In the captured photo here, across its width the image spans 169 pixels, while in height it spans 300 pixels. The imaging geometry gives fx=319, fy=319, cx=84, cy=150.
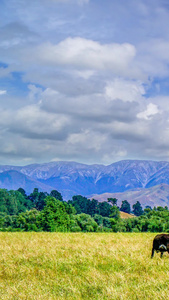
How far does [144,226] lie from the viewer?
184ft

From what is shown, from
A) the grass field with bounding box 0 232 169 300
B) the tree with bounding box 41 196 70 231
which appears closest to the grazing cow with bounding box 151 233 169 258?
the grass field with bounding box 0 232 169 300

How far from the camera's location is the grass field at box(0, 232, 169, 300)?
816cm

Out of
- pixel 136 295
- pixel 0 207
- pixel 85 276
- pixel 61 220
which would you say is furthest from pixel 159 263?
pixel 0 207

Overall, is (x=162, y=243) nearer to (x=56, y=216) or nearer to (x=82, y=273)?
(x=82, y=273)

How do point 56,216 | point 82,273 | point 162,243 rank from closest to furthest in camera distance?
point 82,273
point 162,243
point 56,216

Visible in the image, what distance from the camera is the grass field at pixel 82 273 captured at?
26.8 ft

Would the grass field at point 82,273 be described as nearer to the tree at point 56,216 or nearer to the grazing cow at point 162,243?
the grazing cow at point 162,243

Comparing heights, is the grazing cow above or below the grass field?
above

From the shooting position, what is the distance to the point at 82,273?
34.3 ft

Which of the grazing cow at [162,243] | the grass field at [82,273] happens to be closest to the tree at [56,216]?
the grass field at [82,273]

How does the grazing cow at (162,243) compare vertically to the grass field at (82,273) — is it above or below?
above

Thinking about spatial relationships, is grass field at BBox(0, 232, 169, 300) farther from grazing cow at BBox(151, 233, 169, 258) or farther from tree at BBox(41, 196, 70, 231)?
tree at BBox(41, 196, 70, 231)

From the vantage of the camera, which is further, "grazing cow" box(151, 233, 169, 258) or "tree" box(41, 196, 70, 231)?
"tree" box(41, 196, 70, 231)

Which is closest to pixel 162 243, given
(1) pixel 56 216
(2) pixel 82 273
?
(2) pixel 82 273
